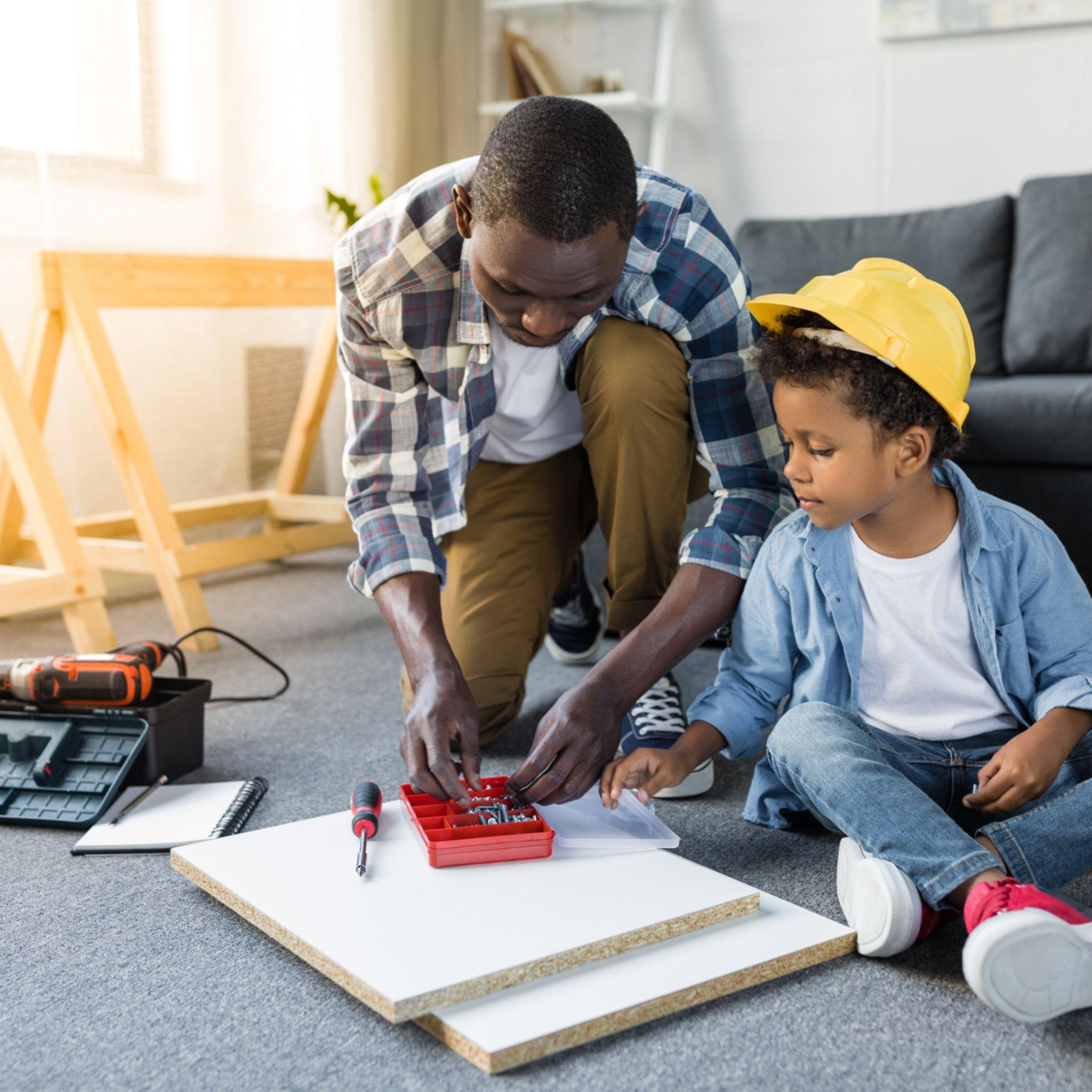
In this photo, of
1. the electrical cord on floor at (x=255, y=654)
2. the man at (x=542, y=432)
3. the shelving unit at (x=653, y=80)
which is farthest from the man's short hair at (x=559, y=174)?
the shelving unit at (x=653, y=80)

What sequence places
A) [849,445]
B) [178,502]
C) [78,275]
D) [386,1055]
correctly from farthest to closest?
[178,502] < [78,275] < [849,445] < [386,1055]

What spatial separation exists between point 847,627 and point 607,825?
0.29 meters

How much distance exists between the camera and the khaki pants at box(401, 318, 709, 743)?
1.28 m

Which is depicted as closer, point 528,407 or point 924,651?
point 924,651

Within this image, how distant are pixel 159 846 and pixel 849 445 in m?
0.74

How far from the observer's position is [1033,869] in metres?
0.90

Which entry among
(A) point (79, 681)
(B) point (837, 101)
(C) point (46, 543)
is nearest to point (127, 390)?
(C) point (46, 543)

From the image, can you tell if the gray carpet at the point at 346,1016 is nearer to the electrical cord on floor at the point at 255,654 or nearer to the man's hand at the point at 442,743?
the man's hand at the point at 442,743

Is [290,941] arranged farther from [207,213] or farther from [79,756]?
[207,213]

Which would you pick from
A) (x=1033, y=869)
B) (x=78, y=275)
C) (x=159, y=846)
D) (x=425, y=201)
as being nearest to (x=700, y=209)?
Result: (x=425, y=201)

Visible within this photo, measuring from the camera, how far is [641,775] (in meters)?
1.02

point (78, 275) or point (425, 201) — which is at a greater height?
point (425, 201)

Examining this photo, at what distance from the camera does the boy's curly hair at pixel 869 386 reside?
38.8 inches

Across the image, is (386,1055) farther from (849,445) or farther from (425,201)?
(425,201)
